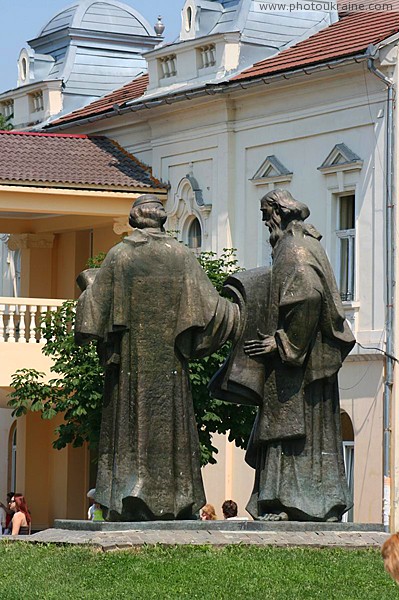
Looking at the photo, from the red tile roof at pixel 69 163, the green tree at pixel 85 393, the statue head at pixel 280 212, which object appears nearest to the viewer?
the statue head at pixel 280 212

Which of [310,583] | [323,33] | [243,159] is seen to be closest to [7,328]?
[243,159]

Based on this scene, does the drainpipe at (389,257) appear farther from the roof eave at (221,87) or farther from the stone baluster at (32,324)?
the stone baluster at (32,324)

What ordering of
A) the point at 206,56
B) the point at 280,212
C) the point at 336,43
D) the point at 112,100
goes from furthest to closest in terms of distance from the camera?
the point at 112,100 < the point at 206,56 < the point at 336,43 < the point at 280,212

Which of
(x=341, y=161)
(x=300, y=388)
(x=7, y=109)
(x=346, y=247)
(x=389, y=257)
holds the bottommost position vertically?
(x=300, y=388)

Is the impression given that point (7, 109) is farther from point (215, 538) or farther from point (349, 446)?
point (215, 538)

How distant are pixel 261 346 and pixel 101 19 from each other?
25.1m

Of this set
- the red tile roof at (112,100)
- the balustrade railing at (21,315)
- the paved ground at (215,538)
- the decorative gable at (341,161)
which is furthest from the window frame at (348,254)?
the paved ground at (215,538)

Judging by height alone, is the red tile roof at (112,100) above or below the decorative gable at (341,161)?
above

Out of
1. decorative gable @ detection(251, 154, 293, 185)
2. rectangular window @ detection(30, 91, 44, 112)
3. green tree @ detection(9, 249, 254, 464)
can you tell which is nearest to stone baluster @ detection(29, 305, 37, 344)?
green tree @ detection(9, 249, 254, 464)

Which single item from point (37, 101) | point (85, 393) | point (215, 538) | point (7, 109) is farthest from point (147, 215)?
point (7, 109)

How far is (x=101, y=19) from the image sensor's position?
3725 centimetres

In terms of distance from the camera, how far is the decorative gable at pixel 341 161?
27.2m

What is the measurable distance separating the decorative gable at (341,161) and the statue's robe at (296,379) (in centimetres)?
1423

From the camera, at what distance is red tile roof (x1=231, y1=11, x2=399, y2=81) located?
89.1 ft
